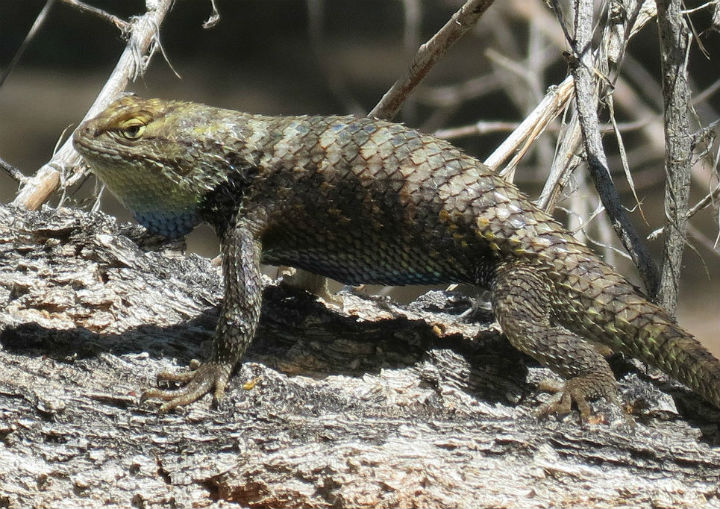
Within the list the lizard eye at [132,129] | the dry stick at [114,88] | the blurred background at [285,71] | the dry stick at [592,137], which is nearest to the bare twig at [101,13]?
the dry stick at [114,88]

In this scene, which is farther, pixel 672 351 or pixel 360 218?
pixel 360 218

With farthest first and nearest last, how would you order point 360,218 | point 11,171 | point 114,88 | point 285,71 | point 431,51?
point 285,71
point 114,88
point 11,171
point 431,51
point 360,218

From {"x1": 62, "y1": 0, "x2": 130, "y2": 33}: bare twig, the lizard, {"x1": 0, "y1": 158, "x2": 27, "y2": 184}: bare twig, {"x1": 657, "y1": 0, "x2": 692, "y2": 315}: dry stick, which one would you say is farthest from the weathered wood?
{"x1": 62, "y1": 0, "x2": 130, "y2": 33}: bare twig

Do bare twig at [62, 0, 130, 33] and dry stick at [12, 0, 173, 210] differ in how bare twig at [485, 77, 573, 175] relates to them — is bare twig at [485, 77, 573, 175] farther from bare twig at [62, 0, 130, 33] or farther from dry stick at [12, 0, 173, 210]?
bare twig at [62, 0, 130, 33]

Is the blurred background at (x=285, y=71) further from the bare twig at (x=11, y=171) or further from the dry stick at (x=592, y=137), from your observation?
the dry stick at (x=592, y=137)

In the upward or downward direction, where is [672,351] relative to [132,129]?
upward

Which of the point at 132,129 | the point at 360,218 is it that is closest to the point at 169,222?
the point at 132,129

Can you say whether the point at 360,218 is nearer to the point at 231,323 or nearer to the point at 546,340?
the point at 231,323
